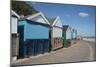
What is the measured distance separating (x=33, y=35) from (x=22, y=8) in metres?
0.38

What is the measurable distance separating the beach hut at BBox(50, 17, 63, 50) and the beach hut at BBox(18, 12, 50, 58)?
0.25ft

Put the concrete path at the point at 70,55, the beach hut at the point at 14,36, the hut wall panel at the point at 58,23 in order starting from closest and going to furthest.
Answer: the beach hut at the point at 14,36 → the concrete path at the point at 70,55 → the hut wall panel at the point at 58,23

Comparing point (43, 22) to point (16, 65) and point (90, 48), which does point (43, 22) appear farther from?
point (90, 48)

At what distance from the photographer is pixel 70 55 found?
8.02 feet

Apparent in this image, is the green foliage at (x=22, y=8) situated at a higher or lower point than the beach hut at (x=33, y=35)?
higher

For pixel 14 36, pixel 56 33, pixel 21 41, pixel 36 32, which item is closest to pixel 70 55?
pixel 56 33

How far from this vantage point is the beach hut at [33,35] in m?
2.19

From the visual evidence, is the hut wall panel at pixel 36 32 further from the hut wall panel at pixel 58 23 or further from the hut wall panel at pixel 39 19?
the hut wall panel at pixel 58 23

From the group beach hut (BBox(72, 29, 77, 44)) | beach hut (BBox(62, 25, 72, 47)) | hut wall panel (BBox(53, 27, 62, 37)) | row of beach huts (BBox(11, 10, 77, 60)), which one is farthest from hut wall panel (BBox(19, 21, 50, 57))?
beach hut (BBox(72, 29, 77, 44))

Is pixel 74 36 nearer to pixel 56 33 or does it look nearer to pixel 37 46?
pixel 56 33

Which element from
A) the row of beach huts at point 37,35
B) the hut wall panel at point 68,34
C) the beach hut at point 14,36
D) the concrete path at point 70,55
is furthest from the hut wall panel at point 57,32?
the beach hut at point 14,36

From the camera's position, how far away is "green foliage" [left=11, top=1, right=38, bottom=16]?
7.08 ft

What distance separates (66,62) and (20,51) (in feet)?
2.21

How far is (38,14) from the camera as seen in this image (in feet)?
7.47
